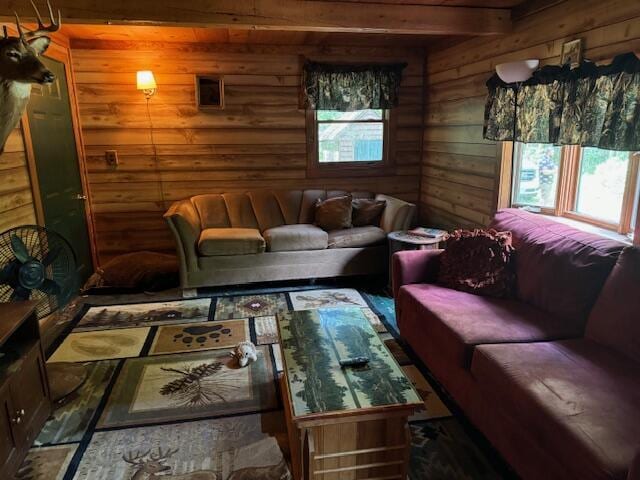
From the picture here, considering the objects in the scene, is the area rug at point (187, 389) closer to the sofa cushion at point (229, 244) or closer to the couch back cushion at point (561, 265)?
the sofa cushion at point (229, 244)

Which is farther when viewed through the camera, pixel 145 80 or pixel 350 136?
pixel 350 136

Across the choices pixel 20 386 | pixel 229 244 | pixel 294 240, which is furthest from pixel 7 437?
pixel 294 240

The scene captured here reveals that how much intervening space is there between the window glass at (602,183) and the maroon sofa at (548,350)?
1.15 feet

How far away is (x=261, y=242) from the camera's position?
389 cm

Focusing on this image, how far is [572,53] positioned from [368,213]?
2149 millimetres

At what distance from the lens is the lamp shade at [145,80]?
13.4 feet

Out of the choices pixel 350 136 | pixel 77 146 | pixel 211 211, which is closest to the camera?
pixel 77 146

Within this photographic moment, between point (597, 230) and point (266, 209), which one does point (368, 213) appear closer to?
point (266, 209)

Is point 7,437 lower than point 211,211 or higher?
lower

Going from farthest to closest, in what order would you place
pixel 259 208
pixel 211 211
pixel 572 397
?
1. pixel 259 208
2. pixel 211 211
3. pixel 572 397

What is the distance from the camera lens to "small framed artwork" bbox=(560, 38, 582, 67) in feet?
8.41

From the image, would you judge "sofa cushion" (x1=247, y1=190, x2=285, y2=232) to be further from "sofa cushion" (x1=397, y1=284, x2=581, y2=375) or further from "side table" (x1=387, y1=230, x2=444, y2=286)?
"sofa cushion" (x1=397, y1=284, x2=581, y2=375)

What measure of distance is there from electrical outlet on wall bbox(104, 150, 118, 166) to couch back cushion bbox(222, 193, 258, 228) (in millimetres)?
1097

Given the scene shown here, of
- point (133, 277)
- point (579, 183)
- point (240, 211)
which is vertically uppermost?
point (579, 183)
